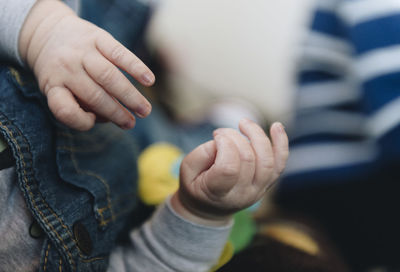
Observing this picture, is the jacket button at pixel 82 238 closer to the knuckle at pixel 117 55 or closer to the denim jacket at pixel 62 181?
the denim jacket at pixel 62 181

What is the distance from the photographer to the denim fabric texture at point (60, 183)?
0.81 ft

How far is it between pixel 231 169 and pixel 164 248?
105 mm

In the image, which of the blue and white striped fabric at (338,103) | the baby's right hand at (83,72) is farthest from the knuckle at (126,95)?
the blue and white striped fabric at (338,103)

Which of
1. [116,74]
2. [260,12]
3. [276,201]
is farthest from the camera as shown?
[260,12]

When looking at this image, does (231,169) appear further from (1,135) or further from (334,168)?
(334,168)

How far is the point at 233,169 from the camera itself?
0.23 metres

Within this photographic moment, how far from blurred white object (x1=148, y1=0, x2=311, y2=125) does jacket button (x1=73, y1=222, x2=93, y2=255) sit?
0.57 meters

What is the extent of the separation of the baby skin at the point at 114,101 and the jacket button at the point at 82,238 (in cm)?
8

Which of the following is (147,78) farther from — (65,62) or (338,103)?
(338,103)

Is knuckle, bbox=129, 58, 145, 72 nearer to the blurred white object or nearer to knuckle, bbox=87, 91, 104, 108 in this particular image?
knuckle, bbox=87, 91, 104, 108

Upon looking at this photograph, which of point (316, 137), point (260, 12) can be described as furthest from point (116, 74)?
point (260, 12)

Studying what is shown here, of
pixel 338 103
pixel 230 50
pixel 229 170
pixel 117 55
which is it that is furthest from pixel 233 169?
pixel 230 50

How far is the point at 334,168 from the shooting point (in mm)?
504

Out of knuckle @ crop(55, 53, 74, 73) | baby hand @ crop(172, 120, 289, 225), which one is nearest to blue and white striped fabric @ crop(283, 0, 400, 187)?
baby hand @ crop(172, 120, 289, 225)
